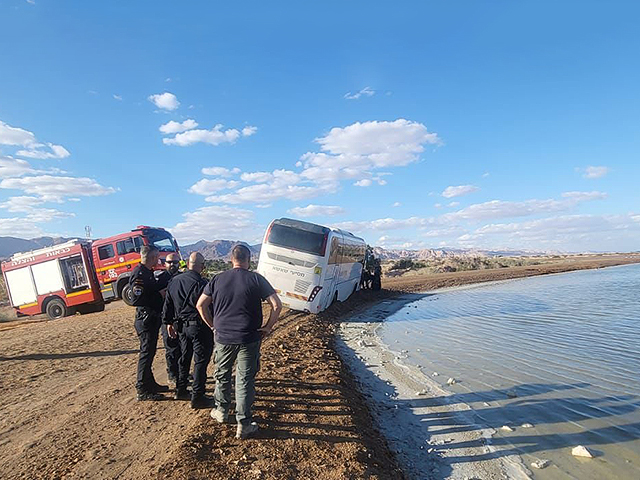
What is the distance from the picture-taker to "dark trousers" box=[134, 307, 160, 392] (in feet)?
18.5

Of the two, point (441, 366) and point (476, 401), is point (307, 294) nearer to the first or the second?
point (441, 366)

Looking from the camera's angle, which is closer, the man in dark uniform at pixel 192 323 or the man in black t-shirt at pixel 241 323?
the man in black t-shirt at pixel 241 323

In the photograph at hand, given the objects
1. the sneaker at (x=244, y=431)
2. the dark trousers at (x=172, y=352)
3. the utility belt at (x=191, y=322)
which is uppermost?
the utility belt at (x=191, y=322)

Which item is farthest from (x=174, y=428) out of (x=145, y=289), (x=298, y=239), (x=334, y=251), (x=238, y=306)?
(x=334, y=251)

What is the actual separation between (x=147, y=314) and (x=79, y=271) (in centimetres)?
1541

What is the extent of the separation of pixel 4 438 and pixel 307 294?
1012cm

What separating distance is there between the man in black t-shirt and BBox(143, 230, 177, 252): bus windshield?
1490 centimetres

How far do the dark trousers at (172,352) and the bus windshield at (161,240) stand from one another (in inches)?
516

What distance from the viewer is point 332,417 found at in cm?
505

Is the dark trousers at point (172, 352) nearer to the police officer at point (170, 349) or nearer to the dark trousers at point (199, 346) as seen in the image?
the police officer at point (170, 349)

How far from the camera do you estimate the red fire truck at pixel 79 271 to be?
18172 mm

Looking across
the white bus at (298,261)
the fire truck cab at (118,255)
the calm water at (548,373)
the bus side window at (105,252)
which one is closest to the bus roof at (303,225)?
the white bus at (298,261)

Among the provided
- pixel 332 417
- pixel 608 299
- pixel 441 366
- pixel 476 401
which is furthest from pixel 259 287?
pixel 608 299

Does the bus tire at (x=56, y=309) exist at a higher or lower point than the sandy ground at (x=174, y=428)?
higher
